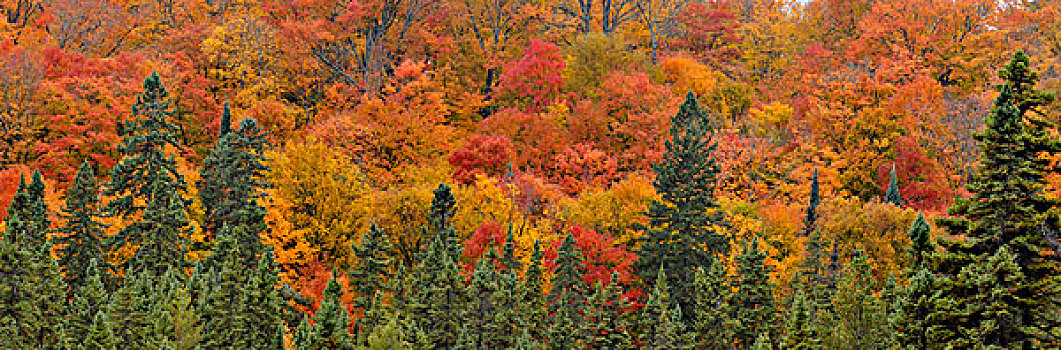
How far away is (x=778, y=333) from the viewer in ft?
160

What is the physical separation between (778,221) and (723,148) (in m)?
9.36

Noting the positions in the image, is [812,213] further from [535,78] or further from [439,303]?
[535,78]

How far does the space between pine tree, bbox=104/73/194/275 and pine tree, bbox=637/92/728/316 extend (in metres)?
22.6

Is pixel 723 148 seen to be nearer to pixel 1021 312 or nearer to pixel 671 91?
pixel 671 91

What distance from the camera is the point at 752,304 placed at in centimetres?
4844

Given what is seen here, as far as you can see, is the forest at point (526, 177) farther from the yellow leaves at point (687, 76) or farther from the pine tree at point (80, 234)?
the yellow leaves at point (687, 76)

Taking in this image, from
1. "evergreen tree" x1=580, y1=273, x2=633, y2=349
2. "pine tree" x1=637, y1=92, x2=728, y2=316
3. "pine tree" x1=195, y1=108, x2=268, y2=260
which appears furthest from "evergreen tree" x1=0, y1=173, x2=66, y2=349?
"pine tree" x1=637, y1=92, x2=728, y2=316

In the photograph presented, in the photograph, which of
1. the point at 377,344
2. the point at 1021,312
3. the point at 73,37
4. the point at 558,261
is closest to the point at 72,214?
the point at 377,344

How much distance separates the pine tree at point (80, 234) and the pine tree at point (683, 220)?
2721 centimetres

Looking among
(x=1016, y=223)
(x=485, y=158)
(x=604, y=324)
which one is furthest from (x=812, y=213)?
(x=1016, y=223)

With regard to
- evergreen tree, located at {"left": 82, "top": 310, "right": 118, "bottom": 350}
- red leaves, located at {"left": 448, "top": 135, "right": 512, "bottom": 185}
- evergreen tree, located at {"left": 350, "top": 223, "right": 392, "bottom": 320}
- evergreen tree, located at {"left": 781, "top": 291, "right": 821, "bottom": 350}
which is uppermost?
red leaves, located at {"left": 448, "top": 135, "right": 512, "bottom": 185}

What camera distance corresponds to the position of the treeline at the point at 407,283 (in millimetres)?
45688

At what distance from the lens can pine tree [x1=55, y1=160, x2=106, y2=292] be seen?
56.1 metres

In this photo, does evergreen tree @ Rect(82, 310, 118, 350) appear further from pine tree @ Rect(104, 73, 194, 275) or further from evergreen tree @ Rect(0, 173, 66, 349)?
pine tree @ Rect(104, 73, 194, 275)
